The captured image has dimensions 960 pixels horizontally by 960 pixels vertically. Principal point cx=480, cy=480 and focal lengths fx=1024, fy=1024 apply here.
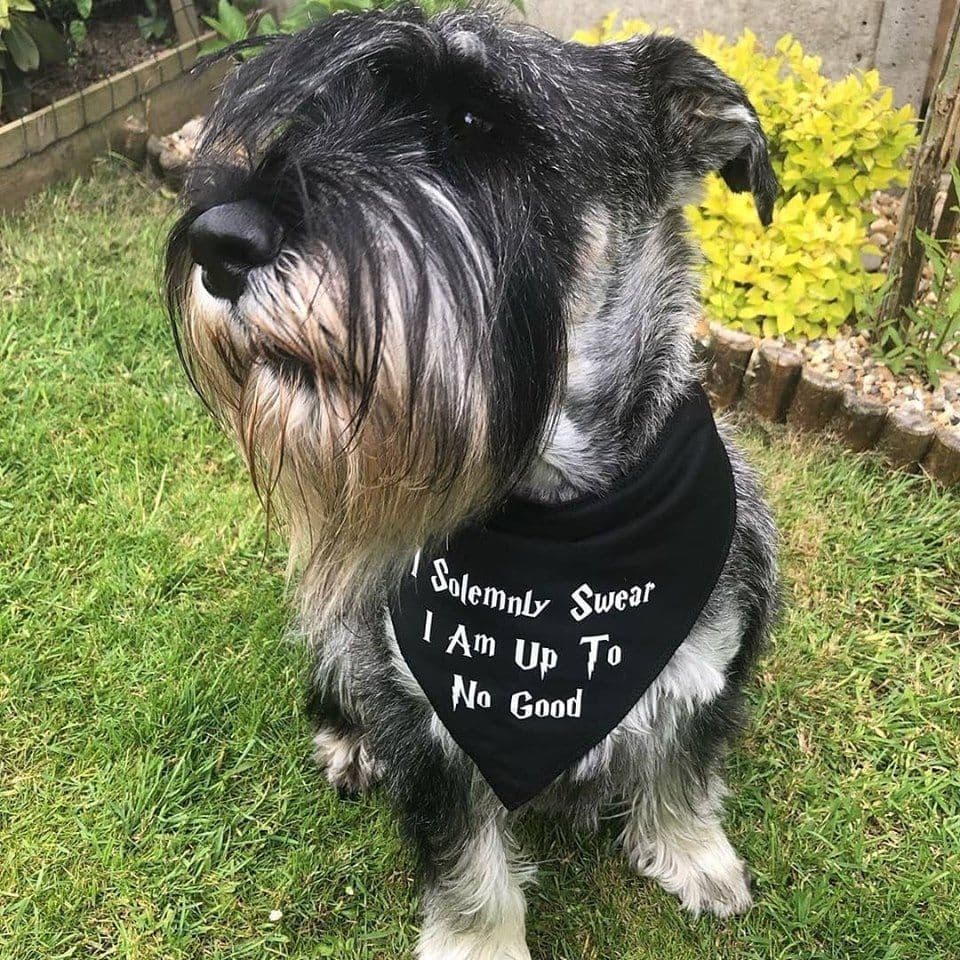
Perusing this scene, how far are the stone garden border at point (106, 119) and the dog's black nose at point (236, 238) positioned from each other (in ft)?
10.6

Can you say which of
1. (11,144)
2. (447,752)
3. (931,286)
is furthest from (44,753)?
(931,286)

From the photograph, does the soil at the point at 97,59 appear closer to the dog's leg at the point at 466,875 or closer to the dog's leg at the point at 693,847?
the dog's leg at the point at 466,875

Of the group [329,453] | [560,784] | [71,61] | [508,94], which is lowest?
[560,784]

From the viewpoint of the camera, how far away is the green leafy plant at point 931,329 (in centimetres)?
318

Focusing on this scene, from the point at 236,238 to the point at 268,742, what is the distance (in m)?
1.72

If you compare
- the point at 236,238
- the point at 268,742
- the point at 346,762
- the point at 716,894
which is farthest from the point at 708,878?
the point at 236,238

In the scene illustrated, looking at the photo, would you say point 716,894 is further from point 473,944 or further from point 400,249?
point 400,249

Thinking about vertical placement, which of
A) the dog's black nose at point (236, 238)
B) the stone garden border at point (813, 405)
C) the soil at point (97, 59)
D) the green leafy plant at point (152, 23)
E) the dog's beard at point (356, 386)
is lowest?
Answer: the stone garden border at point (813, 405)

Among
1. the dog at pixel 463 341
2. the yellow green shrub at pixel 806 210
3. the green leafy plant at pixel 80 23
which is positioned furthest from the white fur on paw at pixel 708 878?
the green leafy plant at pixel 80 23

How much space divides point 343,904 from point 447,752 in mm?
654

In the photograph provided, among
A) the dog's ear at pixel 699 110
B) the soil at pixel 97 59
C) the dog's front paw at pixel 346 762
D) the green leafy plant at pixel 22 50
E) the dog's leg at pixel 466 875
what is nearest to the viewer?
the dog's ear at pixel 699 110

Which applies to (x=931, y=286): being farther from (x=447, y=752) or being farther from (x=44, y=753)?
(x=44, y=753)

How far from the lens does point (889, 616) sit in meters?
2.95

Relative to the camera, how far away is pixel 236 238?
4.33 feet
